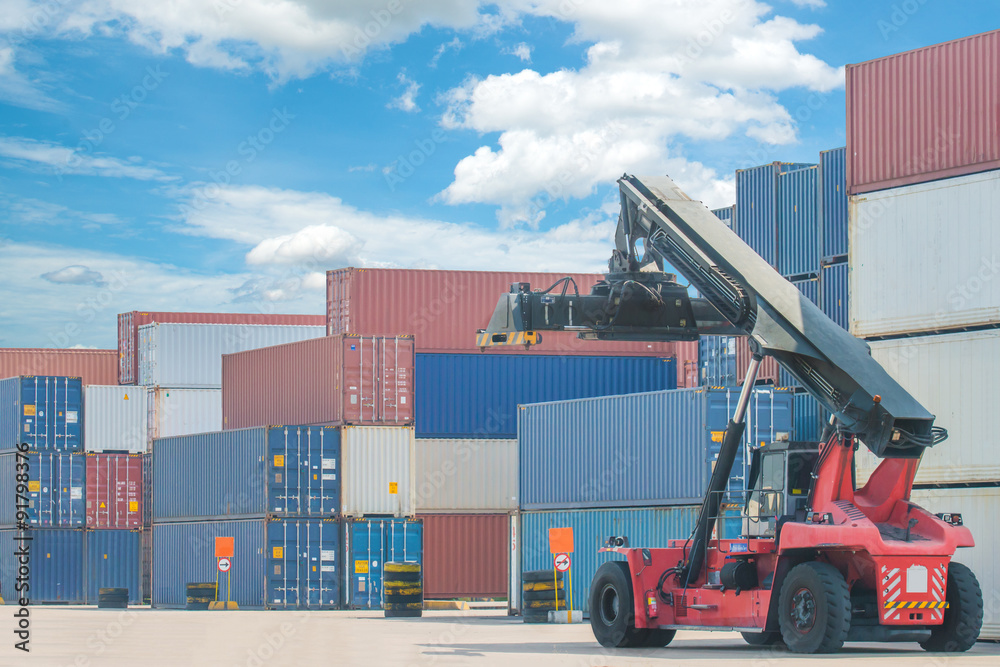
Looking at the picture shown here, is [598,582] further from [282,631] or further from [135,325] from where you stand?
[135,325]

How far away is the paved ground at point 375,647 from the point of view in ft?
51.1

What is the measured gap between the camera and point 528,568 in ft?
100

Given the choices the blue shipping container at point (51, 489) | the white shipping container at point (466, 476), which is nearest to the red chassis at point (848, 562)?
the white shipping container at point (466, 476)

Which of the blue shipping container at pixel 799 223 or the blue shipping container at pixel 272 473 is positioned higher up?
the blue shipping container at pixel 799 223

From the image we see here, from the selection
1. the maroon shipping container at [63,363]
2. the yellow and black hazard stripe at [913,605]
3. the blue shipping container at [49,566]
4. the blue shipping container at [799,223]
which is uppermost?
the blue shipping container at [799,223]

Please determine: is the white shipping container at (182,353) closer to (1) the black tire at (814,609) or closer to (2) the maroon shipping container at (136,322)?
(2) the maroon shipping container at (136,322)

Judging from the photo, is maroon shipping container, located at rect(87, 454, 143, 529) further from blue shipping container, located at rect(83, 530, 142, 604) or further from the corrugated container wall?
the corrugated container wall

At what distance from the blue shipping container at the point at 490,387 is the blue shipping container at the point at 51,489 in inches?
504

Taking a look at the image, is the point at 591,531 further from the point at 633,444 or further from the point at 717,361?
the point at 717,361

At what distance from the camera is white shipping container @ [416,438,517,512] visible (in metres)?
37.1

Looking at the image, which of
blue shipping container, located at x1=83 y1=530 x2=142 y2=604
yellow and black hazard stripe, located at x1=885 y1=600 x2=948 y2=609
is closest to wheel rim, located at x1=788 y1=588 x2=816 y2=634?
yellow and black hazard stripe, located at x1=885 y1=600 x2=948 y2=609

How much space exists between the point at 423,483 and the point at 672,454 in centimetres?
1199

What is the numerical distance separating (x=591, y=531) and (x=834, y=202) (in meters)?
Answer: 8.39

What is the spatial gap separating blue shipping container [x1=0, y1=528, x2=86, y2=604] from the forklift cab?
1237 inches
